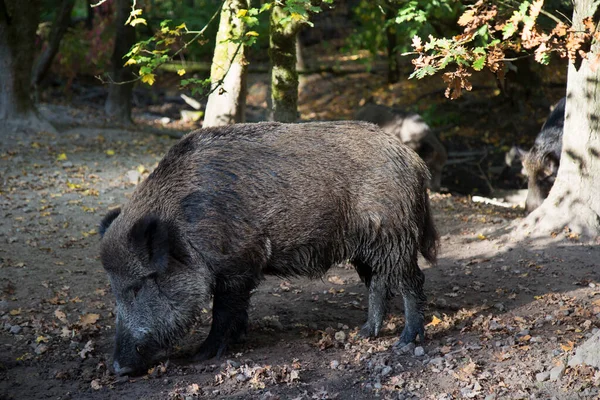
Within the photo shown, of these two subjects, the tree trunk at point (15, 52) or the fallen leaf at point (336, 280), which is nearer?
the fallen leaf at point (336, 280)

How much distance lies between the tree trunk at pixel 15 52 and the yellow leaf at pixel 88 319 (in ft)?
25.1

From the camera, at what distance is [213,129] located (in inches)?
233

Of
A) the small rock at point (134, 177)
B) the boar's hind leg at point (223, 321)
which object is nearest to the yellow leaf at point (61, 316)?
the boar's hind leg at point (223, 321)

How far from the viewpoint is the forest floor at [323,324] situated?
494cm

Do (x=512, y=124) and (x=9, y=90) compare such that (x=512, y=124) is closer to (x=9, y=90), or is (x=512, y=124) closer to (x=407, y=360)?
(x=9, y=90)

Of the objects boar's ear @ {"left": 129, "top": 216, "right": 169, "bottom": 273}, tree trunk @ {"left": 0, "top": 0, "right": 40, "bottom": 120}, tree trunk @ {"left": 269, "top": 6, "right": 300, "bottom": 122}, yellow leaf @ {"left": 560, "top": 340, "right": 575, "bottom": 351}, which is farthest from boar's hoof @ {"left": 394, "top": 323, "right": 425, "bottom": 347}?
→ tree trunk @ {"left": 0, "top": 0, "right": 40, "bottom": 120}

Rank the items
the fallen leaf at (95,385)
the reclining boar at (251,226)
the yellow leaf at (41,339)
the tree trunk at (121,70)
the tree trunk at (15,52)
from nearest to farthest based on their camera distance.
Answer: the fallen leaf at (95,385), the reclining boar at (251,226), the yellow leaf at (41,339), the tree trunk at (15,52), the tree trunk at (121,70)

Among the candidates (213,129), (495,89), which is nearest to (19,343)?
(213,129)

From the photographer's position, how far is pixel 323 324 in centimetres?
639

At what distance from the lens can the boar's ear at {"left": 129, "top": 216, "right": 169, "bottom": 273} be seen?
205 inches

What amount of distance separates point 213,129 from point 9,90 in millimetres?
8292

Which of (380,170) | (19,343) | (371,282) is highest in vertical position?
(380,170)

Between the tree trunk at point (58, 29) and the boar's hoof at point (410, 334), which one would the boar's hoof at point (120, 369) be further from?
the tree trunk at point (58, 29)

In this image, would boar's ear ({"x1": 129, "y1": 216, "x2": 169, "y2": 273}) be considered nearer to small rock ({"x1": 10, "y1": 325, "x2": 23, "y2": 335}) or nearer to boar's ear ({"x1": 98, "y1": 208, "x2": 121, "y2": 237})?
boar's ear ({"x1": 98, "y1": 208, "x2": 121, "y2": 237})
